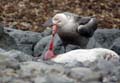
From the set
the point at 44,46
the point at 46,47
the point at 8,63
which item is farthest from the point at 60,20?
the point at 8,63

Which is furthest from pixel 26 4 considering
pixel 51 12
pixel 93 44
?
pixel 93 44

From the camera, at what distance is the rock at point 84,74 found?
4.08 metres

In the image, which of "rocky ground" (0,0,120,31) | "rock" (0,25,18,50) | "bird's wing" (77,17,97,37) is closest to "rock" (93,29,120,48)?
"bird's wing" (77,17,97,37)

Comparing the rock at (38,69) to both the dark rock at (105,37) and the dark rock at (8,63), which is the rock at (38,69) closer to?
the dark rock at (8,63)

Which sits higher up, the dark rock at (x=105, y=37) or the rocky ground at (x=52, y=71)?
the rocky ground at (x=52, y=71)

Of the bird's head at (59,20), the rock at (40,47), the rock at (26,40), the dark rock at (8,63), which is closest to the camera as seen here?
the dark rock at (8,63)

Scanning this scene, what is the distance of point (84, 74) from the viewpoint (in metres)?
4.20

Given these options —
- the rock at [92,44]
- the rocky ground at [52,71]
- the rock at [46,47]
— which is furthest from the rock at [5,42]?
the rocky ground at [52,71]

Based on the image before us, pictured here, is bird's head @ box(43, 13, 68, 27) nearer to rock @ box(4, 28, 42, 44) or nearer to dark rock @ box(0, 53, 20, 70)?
rock @ box(4, 28, 42, 44)

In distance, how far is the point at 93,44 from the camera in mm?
9211

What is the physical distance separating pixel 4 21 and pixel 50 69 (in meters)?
10.9

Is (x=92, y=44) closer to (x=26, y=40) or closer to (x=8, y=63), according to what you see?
(x=26, y=40)

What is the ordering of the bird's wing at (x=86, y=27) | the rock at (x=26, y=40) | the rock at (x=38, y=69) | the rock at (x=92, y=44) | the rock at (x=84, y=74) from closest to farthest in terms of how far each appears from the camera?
the rock at (x=84, y=74) < the rock at (x=38, y=69) < the bird's wing at (x=86, y=27) < the rock at (x=92, y=44) < the rock at (x=26, y=40)

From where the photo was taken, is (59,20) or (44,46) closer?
(59,20)
